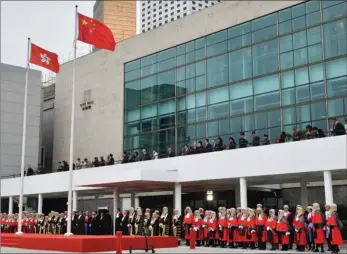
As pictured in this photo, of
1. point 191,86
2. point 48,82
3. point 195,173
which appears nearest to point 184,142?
point 191,86

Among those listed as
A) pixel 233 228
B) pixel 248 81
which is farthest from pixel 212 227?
pixel 248 81

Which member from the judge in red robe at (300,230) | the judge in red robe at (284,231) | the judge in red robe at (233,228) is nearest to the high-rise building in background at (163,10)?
the judge in red robe at (233,228)

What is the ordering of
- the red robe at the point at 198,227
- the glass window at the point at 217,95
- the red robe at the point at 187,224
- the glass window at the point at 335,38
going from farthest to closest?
the glass window at the point at 217,95
the glass window at the point at 335,38
the red robe at the point at 187,224
the red robe at the point at 198,227

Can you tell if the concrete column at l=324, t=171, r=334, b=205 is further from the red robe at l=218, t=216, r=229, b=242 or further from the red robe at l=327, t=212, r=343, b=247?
the red robe at l=218, t=216, r=229, b=242

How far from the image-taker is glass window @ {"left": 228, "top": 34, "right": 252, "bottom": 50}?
3189 centimetres

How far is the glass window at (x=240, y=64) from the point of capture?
3164cm

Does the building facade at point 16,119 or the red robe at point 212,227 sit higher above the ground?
the building facade at point 16,119

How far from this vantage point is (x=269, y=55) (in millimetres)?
30688

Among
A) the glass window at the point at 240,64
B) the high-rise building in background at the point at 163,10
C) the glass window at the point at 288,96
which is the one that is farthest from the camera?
the high-rise building in background at the point at 163,10

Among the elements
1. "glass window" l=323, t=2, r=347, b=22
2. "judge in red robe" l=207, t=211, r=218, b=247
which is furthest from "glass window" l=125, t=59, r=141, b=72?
"judge in red robe" l=207, t=211, r=218, b=247

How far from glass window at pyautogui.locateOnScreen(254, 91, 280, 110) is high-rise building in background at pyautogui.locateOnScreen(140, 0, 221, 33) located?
12496 centimetres

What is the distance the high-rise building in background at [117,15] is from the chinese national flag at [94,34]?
132618mm

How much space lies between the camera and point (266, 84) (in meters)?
30.7

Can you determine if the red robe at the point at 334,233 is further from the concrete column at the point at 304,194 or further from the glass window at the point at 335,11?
the glass window at the point at 335,11
